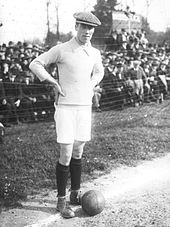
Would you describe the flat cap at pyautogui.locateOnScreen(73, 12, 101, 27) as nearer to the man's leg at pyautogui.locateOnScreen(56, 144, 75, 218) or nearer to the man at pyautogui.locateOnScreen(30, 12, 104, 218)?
the man at pyautogui.locateOnScreen(30, 12, 104, 218)

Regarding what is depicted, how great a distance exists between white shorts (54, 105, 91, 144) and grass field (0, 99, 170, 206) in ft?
3.68

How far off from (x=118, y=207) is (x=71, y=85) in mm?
1513

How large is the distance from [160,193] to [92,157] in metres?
1.80

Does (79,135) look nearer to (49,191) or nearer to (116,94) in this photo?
(49,191)

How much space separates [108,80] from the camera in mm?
11602

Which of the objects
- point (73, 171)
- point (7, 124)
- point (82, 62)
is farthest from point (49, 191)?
point (7, 124)

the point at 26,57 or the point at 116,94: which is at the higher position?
the point at 26,57

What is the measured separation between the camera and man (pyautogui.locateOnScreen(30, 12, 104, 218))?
3895 mm

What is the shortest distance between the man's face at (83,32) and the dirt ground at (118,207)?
76.0 inches

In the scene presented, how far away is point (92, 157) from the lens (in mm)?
6219

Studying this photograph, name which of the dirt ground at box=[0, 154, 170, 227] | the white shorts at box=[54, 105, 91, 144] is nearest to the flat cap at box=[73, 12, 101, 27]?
the white shorts at box=[54, 105, 91, 144]

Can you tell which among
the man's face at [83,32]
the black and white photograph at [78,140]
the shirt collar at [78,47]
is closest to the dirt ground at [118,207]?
the black and white photograph at [78,140]

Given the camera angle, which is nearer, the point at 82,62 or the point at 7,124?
the point at 82,62

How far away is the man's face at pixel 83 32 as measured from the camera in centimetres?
390
